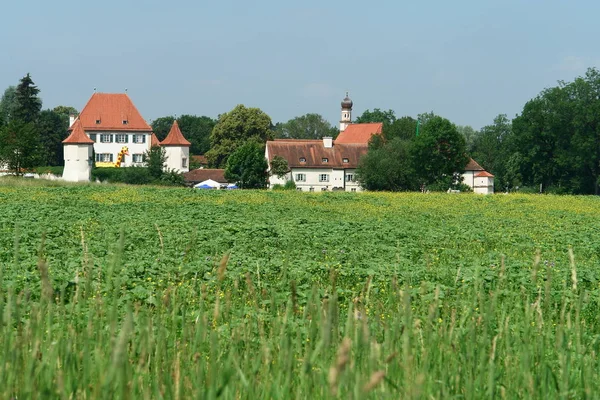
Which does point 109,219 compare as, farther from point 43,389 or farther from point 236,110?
point 236,110

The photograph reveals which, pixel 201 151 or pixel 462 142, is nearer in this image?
pixel 462 142

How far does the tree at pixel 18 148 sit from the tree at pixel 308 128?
97.1 metres

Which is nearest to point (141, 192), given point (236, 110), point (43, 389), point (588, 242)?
point (588, 242)

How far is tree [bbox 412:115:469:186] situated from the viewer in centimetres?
8394

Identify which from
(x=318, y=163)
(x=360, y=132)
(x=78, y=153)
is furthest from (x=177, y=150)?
(x=360, y=132)

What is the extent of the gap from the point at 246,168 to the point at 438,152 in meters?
19.3

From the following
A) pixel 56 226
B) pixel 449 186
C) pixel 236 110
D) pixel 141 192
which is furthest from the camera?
pixel 236 110

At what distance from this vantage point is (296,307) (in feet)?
10.9

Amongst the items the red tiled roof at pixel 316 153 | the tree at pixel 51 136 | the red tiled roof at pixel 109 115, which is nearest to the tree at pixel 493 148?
the red tiled roof at pixel 316 153

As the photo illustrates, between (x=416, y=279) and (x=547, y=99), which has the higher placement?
(x=547, y=99)

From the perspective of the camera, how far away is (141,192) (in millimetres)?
40531

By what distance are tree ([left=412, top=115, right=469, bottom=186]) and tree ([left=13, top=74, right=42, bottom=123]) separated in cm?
4669

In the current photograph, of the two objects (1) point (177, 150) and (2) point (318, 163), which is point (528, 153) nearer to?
(2) point (318, 163)

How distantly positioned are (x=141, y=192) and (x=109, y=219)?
67.3 feet
